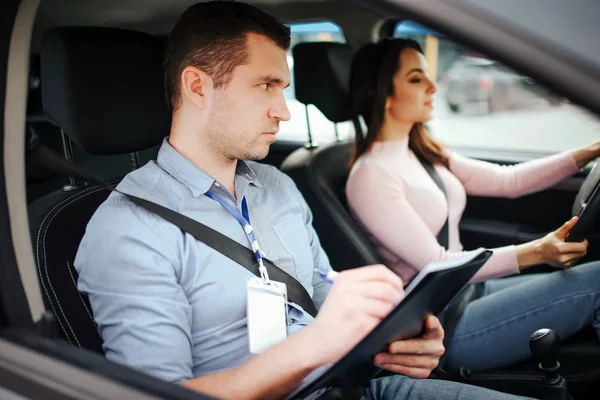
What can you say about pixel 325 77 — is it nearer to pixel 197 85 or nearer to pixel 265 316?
pixel 197 85

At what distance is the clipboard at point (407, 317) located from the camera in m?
0.83

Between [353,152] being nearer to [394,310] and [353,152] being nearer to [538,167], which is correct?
[538,167]

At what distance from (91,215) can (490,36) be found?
915 mm

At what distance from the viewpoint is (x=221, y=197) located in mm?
1252

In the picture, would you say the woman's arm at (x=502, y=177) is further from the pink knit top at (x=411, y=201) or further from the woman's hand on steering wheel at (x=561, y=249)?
the woman's hand on steering wheel at (x=561, y=249)

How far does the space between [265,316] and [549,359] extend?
0.76 metres

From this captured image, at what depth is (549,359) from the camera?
143 centimetres

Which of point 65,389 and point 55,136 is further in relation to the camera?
point 55,136

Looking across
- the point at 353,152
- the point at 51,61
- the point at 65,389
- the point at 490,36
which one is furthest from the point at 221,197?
the point at 353,152

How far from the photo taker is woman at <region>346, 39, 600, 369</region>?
1611 mm

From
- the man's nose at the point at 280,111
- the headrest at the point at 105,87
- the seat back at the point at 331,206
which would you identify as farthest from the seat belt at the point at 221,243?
the seat back at the point at 331,206

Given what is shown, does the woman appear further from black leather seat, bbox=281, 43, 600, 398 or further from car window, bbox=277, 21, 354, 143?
car window, bbox=277, 21, 354, 143

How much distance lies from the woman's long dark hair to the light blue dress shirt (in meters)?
0.72

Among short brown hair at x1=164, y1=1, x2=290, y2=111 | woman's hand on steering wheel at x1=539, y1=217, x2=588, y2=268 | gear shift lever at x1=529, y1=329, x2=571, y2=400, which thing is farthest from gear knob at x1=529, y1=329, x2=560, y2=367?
short brown hair at x1=164, y1=1, x2=290, y2=111
